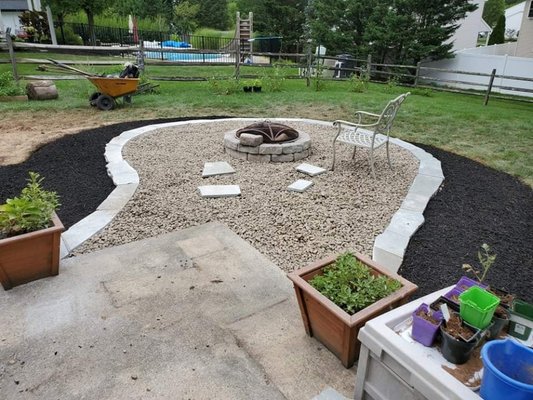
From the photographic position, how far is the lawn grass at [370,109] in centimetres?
616

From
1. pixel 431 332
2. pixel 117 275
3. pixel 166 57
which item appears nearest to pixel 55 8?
pixel 166 57

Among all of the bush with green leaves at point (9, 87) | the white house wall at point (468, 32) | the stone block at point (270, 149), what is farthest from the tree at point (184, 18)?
the stone block at point (270, 149)

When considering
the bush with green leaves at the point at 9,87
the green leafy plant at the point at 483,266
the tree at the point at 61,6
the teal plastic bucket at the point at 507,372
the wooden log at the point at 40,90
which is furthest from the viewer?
the tree at the point at 61,6

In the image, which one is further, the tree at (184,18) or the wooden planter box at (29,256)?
the tree at (184,18)

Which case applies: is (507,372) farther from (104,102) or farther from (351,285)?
(104,102)

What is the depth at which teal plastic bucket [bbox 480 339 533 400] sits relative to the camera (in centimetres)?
109

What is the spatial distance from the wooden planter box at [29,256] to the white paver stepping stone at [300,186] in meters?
2.37

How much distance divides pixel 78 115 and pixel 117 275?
5941 millimetres

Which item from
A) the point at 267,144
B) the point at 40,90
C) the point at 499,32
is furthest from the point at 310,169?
the point at 499,32

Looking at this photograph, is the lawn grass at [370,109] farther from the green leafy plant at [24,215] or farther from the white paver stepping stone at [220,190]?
the green leafy plant at [24,215]

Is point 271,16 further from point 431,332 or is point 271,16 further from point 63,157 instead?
point 431,332

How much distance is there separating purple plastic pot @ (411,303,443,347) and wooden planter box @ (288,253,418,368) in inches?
12.7

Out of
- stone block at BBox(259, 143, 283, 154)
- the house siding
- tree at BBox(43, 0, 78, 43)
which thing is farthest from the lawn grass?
tree at BBox(43, 0, 78, 43)

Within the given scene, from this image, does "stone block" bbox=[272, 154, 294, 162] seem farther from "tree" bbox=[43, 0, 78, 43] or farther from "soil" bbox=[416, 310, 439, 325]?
"tree" bbox=[43, 0, 78, 43]
